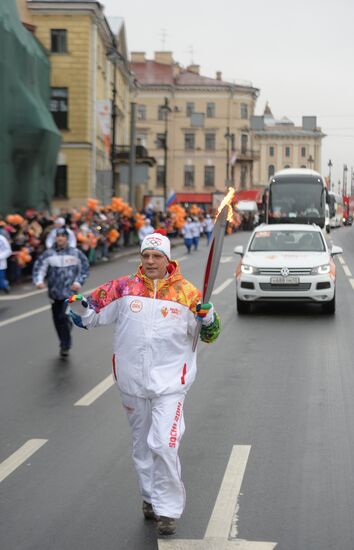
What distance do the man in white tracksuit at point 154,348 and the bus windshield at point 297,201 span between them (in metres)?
37.3

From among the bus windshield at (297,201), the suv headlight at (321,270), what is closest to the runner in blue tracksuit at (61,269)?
the suv headlight at (321,270)

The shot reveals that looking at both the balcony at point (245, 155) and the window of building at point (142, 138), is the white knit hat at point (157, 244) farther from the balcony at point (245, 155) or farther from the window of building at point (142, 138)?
the balcony at point (245, 155)

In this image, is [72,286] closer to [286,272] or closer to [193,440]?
[193,440]

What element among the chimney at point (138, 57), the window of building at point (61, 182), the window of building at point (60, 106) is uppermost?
the chimney at point (138, 57)

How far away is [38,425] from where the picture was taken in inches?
328

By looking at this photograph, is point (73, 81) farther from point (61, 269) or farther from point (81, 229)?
point (61, 269)

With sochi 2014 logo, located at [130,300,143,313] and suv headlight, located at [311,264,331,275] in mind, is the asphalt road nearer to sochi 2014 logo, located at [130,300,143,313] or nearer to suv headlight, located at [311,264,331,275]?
sochi 2014 logo, located at [130,300,143,313]

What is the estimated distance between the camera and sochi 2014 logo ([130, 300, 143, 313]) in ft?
18.6

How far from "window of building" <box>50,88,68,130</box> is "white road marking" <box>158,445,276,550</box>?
48.0m

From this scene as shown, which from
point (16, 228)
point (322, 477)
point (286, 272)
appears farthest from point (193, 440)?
point (16, 228)

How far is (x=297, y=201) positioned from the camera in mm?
42906

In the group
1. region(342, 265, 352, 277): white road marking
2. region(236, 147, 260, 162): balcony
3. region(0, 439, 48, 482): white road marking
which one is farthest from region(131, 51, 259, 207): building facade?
region(0, 439, 48, 482): white road marking

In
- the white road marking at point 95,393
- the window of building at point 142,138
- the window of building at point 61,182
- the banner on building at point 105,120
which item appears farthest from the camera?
the window of building at point 142,138

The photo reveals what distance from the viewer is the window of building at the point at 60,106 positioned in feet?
174
